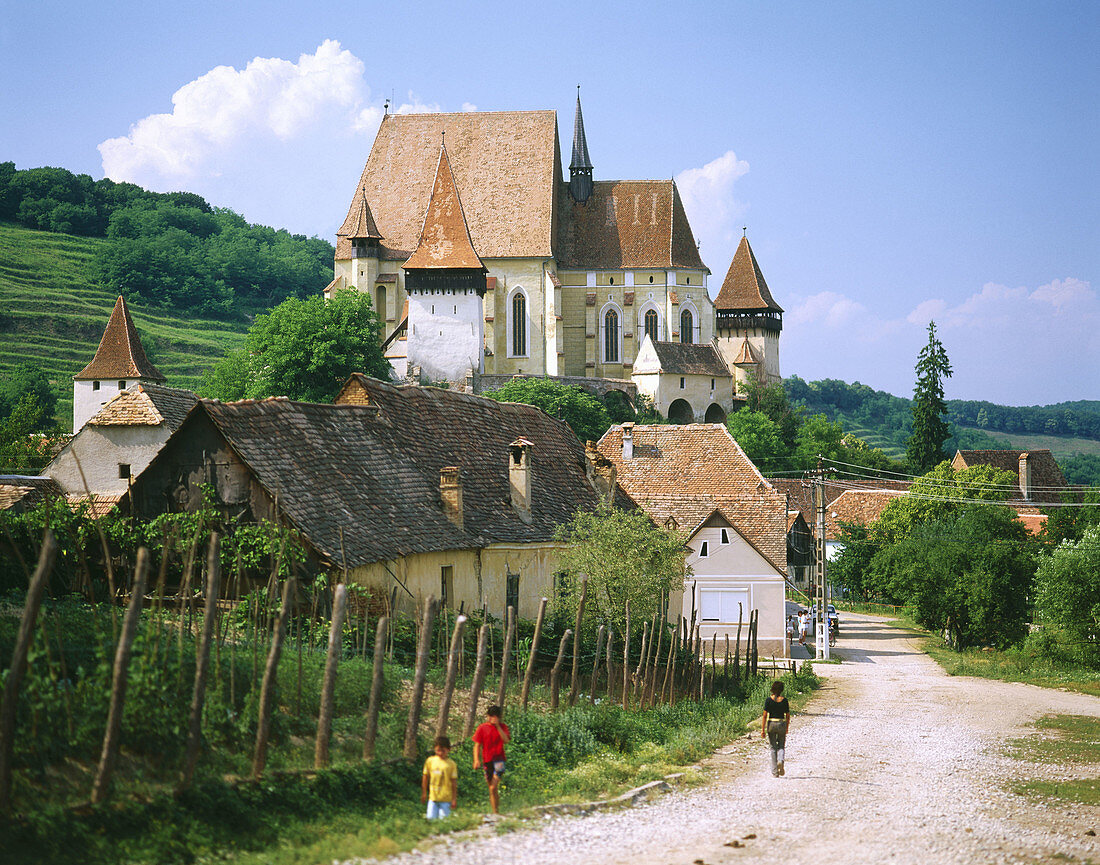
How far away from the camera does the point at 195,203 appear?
173 metres

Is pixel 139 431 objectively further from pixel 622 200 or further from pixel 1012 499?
pixel 622 200

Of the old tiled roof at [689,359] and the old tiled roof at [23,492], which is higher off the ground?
the old tiled roof at [689,359]

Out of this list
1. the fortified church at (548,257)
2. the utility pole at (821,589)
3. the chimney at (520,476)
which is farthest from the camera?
the fortified church at (548,257)

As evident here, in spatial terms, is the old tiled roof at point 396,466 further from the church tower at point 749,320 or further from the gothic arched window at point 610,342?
the church tower at point 749,320

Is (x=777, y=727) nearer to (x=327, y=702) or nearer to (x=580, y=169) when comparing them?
Answer: (x=327, y=702)

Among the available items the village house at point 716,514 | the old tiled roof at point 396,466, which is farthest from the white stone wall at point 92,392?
the old tiled roof at point 396,466

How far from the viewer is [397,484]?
2362 centimetres

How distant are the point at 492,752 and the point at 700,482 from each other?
27.8 meters

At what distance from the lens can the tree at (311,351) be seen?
62.8m

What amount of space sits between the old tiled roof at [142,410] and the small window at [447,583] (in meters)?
11.7

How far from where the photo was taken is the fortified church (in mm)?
85375

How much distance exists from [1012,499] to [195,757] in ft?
238

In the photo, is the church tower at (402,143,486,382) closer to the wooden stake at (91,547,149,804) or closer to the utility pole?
the utility pole

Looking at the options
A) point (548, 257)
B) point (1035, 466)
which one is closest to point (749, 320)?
point (548, 257)
